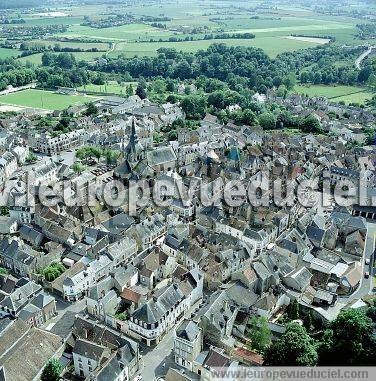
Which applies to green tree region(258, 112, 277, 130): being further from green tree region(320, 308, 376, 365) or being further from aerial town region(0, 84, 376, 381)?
green tree region(320, 308, 376, 365)

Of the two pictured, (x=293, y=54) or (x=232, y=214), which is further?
(x=293, y=54)

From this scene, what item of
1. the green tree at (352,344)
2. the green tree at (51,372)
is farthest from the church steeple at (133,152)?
the green tree at (352,344)

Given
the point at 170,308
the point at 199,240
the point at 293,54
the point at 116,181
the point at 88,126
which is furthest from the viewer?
the point at 293,54

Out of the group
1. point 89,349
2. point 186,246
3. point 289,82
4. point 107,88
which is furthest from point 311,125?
point 89,349

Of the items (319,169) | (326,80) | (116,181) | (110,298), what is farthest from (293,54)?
(110,298)

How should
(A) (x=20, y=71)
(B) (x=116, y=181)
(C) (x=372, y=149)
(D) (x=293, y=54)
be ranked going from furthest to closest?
1. (D) (x=293, y=54)
2. (A) (x=20, y=71)
3. (C) (x=372, y=149)
4. (B) (x=116, y=181)

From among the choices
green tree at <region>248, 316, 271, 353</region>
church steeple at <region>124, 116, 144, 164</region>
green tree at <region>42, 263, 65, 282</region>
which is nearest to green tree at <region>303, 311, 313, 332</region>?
green tree at <region>248, 316, 271, 353</region>

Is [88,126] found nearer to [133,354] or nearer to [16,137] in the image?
[16,137]
